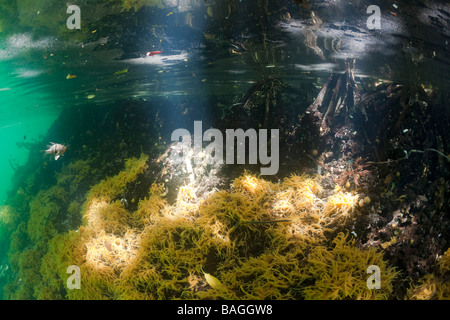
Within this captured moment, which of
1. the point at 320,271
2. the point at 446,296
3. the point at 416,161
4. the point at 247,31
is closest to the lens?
the point at 446,296

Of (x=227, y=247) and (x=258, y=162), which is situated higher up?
(x=258, y=162)

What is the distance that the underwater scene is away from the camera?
349 centimetres

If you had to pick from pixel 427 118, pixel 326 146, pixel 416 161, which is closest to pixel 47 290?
pixel 326 146

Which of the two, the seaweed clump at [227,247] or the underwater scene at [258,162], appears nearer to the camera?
the seaweed clump at [227,247]

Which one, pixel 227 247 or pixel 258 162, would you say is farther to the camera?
pixel 258 162

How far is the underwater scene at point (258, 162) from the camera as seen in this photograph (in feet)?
11.5

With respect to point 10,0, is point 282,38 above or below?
below

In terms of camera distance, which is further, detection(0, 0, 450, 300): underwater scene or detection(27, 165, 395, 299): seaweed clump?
detection(0, 0, 450, 300): underwater scene

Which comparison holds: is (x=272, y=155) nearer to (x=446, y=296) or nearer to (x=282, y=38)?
(x=282, y=38)

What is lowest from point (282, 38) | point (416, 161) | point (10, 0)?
point (416, 161)

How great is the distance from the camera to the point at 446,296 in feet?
9.88

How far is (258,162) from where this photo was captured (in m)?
4.99
